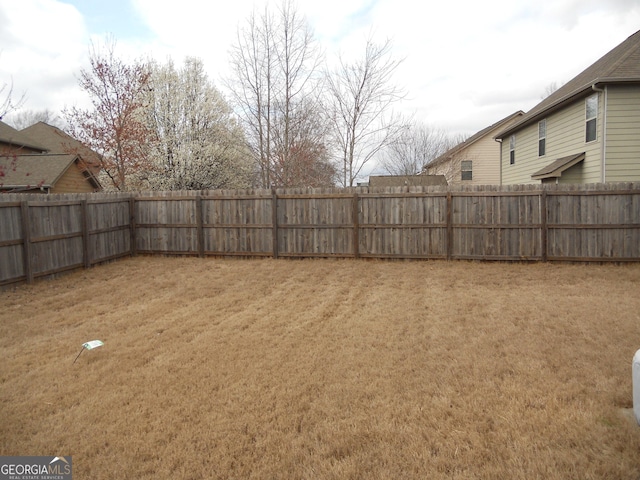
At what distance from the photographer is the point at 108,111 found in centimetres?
1644

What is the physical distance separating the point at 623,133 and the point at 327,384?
1067 cm

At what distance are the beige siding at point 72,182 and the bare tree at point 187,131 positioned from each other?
10.1 feet

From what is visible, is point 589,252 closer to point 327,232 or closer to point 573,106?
point 573,106

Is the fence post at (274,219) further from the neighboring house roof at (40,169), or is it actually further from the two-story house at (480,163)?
the two-story house at (480,163)

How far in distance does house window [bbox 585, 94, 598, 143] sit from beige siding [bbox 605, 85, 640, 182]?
0.52 metres

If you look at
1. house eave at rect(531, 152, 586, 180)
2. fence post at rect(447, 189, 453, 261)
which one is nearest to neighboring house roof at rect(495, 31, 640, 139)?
house eave at rect(531, 152, 586, 180)

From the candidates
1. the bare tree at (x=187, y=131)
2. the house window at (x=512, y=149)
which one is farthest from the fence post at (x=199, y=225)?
the house window at (x=512, y=149)

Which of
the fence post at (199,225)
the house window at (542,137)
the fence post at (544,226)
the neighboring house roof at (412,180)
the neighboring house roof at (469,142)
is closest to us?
the fence post at (544,226)

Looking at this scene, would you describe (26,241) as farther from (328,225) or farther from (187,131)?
(187,131)

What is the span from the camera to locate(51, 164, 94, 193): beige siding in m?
17.9

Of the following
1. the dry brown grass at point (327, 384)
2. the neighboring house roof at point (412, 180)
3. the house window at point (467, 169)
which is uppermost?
the house window at point (467, 169)

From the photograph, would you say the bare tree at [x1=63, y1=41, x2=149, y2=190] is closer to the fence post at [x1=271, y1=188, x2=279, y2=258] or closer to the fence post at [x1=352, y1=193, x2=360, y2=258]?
the fence post at [x1=271, y1=188, x2=279, y2=258]

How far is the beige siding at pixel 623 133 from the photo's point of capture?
32.9 ft

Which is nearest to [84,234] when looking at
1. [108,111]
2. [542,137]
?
[108,111]
